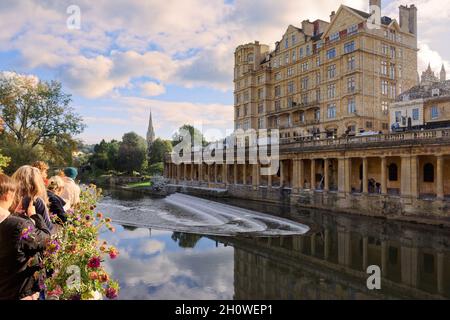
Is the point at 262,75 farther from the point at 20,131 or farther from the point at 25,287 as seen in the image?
the point at 25,287

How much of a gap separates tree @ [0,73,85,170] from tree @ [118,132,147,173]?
3972 cm

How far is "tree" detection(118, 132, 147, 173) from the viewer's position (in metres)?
74.6

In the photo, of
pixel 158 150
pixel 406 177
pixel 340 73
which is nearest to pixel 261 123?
pixel 340 73

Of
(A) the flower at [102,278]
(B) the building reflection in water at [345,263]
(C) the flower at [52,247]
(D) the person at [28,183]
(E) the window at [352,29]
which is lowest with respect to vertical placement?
(B) the building reflection in water at [345,263]

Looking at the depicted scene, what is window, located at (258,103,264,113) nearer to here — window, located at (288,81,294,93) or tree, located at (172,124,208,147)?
window, located at (288,81,294,93)

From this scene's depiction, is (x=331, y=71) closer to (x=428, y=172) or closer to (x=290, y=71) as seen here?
(x=290, y=71)

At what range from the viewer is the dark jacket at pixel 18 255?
4031 millimetres

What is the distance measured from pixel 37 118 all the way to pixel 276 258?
28569 mm

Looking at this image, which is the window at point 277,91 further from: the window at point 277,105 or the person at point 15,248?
the person at point 15,248

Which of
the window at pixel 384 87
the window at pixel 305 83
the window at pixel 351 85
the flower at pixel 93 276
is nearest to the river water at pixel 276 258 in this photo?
the flower at pixel 93 276

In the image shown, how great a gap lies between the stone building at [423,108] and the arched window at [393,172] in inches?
225

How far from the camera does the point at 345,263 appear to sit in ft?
49.9

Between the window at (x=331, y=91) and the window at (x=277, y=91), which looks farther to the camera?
the window at (x=277, y=91)
